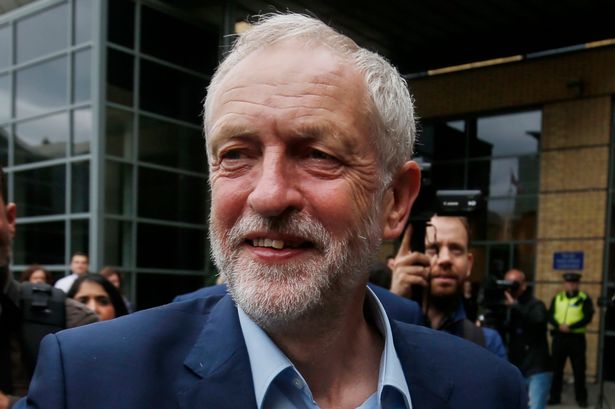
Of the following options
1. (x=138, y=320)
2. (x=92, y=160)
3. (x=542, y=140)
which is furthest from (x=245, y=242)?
(x=542, y=140)

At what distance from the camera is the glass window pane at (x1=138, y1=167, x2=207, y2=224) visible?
9719 mm

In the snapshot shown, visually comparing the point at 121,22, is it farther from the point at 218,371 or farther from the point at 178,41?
the point at 218,371

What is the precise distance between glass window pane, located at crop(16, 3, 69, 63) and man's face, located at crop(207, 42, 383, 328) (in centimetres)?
907

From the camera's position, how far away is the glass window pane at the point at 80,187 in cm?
907

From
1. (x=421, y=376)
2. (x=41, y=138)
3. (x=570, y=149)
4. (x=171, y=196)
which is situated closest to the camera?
(x=421, y=376)

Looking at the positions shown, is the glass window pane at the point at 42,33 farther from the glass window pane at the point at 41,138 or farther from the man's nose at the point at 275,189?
the man's nose at the point at 275,189

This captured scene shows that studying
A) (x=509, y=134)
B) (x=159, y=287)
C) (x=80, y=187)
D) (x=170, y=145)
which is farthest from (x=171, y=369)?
(x=509, y=134)

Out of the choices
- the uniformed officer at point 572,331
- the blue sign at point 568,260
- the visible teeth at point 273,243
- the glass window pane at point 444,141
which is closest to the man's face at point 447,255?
the visible teeth at point 273,243

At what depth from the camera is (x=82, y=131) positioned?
9.18 metres

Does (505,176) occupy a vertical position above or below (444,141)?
below

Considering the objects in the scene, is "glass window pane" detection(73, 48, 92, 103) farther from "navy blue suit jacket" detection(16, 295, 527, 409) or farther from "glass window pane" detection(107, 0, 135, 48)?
"navy blue suit jacket" detection(16, 295, 527, 409)

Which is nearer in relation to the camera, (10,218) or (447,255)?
(10,218)

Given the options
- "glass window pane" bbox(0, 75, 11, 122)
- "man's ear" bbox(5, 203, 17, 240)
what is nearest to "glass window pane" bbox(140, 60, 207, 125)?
"glass window pane" bbox(0, 75, 11, 122)

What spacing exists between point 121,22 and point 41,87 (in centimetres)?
180
